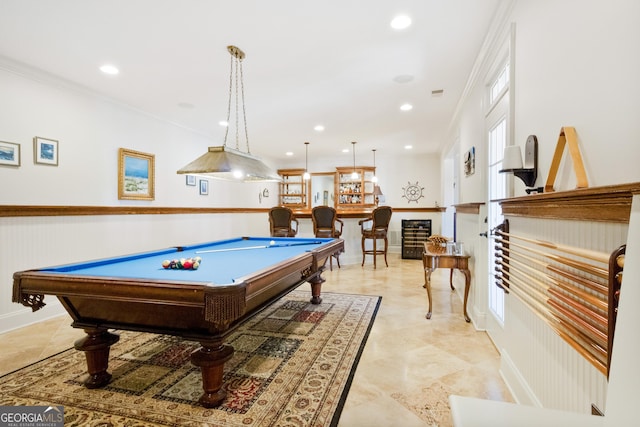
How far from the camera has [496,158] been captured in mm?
2633

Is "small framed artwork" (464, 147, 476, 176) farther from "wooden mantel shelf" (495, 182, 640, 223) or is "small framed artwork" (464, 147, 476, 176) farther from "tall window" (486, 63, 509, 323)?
"wooden mantel shelf" (495, 182, 640, 223)

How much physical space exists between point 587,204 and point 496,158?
5.73 feet

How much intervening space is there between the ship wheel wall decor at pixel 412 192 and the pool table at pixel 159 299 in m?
6.70

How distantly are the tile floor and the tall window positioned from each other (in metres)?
0.41

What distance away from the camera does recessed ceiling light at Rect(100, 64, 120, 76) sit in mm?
3109

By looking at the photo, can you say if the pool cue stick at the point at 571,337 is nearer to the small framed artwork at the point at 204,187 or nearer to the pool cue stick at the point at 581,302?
the pool cue stick at the point at 581,302

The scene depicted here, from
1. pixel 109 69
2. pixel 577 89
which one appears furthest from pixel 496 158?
pixel 109 69

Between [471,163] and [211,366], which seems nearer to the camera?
[211,366]

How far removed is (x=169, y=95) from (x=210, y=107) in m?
0.59

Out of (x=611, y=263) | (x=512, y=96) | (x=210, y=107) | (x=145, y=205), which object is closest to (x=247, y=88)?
(x=210, y=107)

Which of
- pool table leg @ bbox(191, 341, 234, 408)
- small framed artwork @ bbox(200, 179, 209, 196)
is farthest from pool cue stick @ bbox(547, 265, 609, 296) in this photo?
small framed artwork @ bbox(200, 179, 209, 196)

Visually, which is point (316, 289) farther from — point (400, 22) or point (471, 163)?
point (400, 22)

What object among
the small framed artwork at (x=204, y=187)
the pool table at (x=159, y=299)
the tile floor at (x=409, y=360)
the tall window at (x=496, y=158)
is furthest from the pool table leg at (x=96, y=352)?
the small framed artwork at (x=204, y=187)

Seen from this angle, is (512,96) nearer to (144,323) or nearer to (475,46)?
(475,46)
